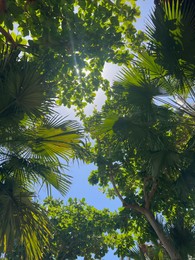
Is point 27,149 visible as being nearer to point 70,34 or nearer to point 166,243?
point 70,34

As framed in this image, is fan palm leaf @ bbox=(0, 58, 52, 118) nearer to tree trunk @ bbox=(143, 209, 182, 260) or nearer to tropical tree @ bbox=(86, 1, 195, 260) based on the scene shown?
tropical tree @ bbox=(86, 1, 195, 260)

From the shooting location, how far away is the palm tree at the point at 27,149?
12.8 ft

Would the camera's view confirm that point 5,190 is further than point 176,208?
No

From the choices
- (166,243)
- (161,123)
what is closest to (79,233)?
(166,243)

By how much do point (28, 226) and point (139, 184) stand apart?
698 cm

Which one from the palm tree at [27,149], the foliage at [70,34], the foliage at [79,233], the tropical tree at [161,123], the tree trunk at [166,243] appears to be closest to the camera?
the palm tree at [27,149]

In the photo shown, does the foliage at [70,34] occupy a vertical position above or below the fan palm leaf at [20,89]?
above

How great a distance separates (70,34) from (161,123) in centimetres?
270

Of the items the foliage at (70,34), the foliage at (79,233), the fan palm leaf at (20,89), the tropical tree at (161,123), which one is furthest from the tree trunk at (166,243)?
the foliage at (79,233)

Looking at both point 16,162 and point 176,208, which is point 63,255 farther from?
point 16,162

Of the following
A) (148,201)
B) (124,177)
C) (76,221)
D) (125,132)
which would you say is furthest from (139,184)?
(76,221)

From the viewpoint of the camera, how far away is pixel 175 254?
23.0 ft

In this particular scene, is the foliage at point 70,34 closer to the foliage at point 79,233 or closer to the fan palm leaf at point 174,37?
the fan palm leaf at point 174,37

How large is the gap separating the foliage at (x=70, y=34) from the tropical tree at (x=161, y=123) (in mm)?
819
